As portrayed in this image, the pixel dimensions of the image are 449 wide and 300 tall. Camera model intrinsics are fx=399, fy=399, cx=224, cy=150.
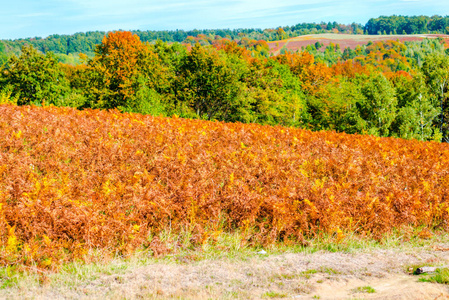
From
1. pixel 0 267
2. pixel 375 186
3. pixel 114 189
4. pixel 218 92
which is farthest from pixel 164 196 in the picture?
pixel 218 92

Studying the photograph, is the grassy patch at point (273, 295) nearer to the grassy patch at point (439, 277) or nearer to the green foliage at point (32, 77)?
the grassy patch at point (439, 277)

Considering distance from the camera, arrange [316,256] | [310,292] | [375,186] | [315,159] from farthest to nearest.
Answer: [315,159]
[375,186]
[316,256]
[310,292]

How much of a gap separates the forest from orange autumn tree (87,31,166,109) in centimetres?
12

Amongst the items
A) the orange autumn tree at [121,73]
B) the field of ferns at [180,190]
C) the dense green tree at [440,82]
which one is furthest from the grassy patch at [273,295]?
the dense green tree at [440,82]

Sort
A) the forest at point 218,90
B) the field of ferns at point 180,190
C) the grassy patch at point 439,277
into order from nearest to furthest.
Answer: the grassy patch at point 439,277
the field of ferns at point 180,190
the forest at point 218,90

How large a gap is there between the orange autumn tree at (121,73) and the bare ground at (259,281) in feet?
128

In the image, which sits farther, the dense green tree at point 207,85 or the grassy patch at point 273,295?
the dense green tree at point 207,85

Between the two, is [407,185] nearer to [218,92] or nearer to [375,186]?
[375,186]

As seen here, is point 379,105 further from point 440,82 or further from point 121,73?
point 121,73

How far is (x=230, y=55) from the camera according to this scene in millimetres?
54438

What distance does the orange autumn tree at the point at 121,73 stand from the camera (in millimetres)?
45156

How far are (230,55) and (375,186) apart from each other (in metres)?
48.2

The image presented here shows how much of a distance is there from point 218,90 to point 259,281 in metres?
45.4

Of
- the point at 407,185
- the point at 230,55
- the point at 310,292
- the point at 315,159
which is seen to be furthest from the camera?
the point at 230,55
